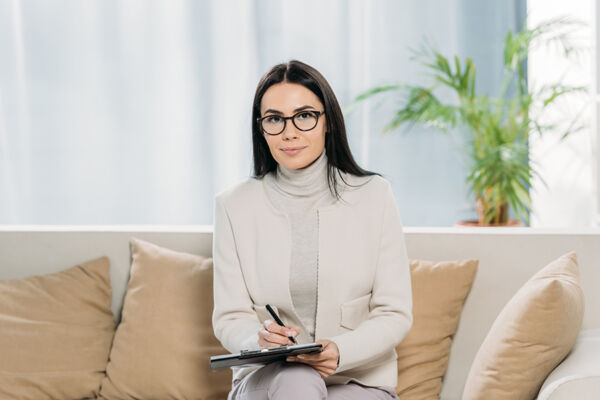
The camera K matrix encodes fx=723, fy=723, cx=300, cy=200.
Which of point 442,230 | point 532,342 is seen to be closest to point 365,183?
point 442,230

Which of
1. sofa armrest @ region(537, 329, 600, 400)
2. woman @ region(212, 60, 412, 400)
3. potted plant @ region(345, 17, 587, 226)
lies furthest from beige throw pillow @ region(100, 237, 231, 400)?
potted plant @ region(345, 17, 587, 226)

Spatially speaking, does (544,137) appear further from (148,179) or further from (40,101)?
(40,101)

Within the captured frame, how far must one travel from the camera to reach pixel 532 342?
1581 mm

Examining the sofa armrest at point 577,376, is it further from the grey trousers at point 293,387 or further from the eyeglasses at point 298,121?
the eyeglasses at point 298,121

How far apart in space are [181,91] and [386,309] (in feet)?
7.20

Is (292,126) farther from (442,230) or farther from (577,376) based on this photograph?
(577,376)

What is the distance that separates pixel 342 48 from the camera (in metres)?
3.51

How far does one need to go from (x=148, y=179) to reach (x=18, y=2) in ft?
3.56

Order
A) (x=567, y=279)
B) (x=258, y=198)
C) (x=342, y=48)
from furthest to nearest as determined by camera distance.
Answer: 1. (x=342, y=48)
2. (x=258, y=198)
3. (x=567, y=279)

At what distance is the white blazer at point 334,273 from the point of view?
1.70 meters

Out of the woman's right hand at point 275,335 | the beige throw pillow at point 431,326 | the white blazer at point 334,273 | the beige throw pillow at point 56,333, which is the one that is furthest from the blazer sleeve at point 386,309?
the beige throw pillow at point 56,333

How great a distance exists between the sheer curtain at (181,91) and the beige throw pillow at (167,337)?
1.55 meters

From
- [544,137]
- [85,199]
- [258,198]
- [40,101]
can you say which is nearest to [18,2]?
[40,101]

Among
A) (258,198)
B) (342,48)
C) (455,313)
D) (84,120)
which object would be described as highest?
(342,48)
